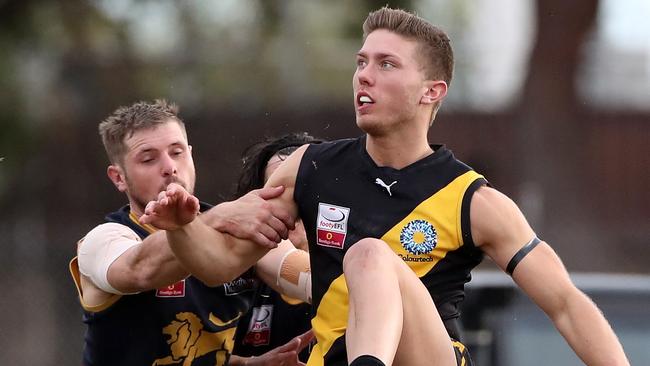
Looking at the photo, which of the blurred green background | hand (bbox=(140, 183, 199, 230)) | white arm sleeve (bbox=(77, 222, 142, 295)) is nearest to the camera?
hand (bbox=(140, 183, 199, 230))

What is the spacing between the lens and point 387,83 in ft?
16.1

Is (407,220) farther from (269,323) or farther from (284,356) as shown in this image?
(269,323)

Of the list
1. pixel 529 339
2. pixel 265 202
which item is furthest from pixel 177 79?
pixel 265 202

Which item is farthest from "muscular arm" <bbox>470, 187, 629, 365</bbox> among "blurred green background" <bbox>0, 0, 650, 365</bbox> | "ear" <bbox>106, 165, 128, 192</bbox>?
"blurred green background" <bbox>0, 0, 650, 365</bbox>

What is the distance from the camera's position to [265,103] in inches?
583

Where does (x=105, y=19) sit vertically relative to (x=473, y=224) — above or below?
below

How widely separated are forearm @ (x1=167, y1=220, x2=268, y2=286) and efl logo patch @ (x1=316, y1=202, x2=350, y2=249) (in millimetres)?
231

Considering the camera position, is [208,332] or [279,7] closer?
[208,332]

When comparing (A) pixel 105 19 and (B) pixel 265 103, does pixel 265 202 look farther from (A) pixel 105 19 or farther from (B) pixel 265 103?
(A) pixel 105 19

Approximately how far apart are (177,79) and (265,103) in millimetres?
951

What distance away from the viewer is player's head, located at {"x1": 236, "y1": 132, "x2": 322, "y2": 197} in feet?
19.3

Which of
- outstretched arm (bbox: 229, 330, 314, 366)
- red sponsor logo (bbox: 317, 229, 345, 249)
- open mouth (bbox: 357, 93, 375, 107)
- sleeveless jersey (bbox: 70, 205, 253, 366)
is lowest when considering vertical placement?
outstretched arm (bbox: 229, 330, 314, 366)

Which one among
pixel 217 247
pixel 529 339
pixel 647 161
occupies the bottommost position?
pixel 647 161

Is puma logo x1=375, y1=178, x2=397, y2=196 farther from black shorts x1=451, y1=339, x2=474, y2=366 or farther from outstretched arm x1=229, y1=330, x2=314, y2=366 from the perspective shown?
outstretched arm x1=229, y1=330, x2=314, y2=366
